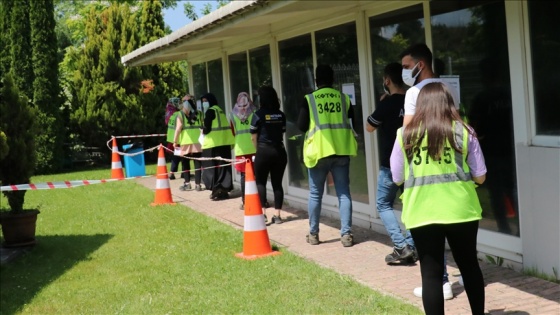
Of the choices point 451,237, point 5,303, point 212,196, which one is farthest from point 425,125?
point 212,196

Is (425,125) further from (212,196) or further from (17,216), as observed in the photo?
(212,196)

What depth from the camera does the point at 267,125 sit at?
9422 mm

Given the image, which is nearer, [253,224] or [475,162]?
[475,162]

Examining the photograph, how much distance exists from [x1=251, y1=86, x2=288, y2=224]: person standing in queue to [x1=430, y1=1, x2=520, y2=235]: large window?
271 centimetres

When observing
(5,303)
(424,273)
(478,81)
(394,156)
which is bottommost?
(5,303)

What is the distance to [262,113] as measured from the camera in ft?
30.9

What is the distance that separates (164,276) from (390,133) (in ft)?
8.58

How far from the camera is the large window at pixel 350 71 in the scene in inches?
360

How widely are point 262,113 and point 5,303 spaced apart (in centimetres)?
385

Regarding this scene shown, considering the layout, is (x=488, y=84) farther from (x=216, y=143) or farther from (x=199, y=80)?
(x=199, y=80)

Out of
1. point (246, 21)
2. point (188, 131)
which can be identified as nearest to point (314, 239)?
point (246, 21)

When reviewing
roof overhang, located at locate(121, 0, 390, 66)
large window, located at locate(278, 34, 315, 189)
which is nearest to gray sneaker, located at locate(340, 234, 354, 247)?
roof overhang, located at locate(121, 0, 390, 66)

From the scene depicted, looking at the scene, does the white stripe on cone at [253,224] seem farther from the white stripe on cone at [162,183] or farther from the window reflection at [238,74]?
the window reflection at [238,74]

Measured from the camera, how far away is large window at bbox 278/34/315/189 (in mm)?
10594
